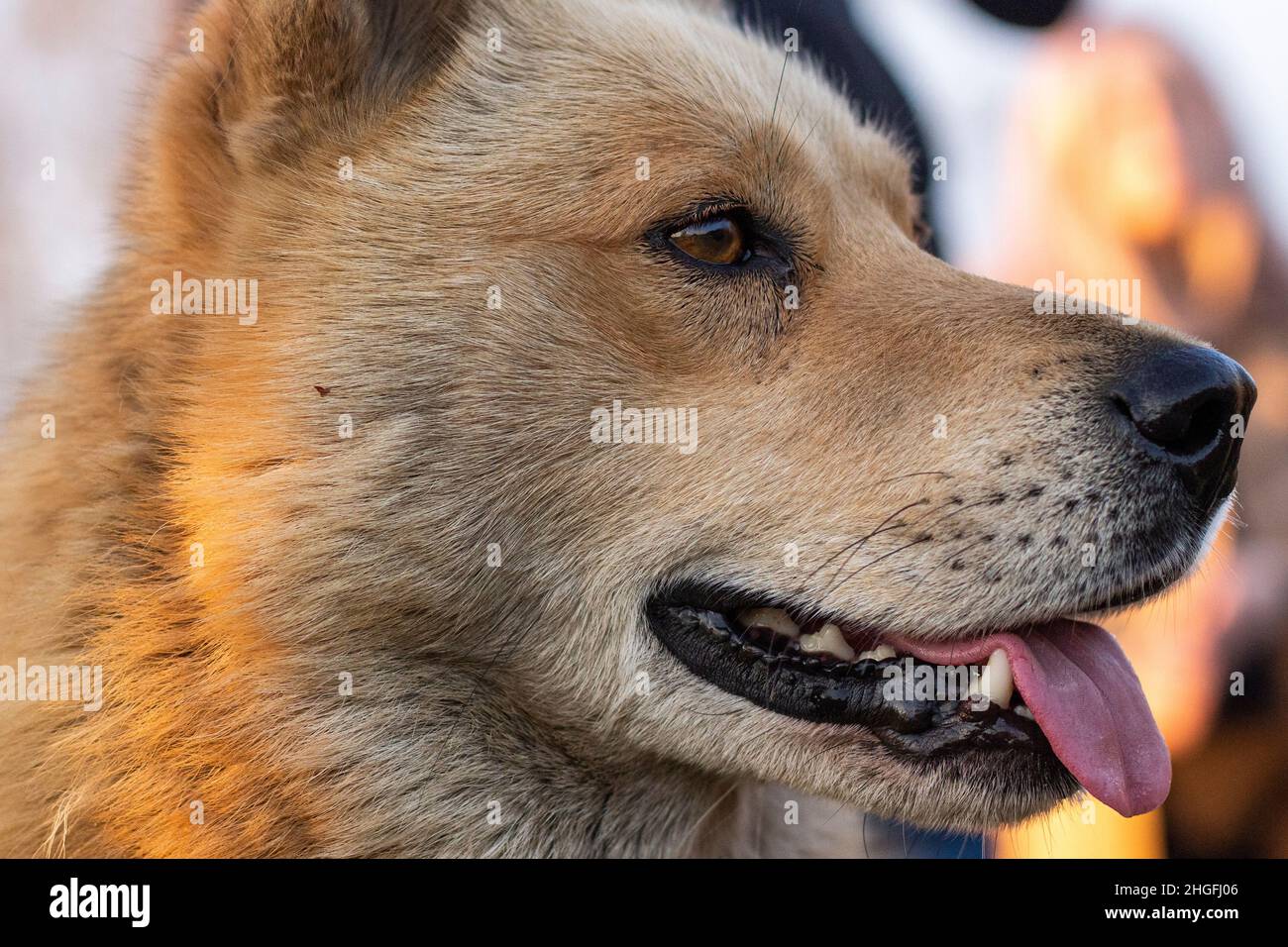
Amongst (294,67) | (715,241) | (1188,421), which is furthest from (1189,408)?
(294,67)

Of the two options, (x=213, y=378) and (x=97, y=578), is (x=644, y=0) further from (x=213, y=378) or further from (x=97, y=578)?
(x=97, y=578)

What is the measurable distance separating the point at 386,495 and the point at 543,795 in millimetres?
745

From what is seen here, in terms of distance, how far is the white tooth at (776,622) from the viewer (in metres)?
2.34

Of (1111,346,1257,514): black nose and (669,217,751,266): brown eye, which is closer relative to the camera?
(1111,346,1257,514): black nose

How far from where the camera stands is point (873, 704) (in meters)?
2.24

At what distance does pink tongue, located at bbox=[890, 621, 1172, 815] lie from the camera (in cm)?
217

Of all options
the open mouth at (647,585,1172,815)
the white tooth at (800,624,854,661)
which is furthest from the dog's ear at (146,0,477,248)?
the white tooth at (800,624,854,661)


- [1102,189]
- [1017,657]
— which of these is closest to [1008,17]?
[1102,189]

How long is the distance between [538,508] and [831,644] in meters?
0.68

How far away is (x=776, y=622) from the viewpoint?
7.69 feet

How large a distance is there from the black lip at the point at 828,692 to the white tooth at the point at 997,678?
0.12 ft

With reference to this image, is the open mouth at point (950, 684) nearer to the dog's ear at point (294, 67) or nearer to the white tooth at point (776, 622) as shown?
the white tooth at point (776, 622)

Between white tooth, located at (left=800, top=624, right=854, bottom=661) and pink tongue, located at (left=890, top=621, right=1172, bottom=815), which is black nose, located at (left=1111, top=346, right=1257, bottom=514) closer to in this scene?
pink tongue, located at (left=890, top=621, right=1172, bottom=815)

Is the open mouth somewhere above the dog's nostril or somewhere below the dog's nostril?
below
